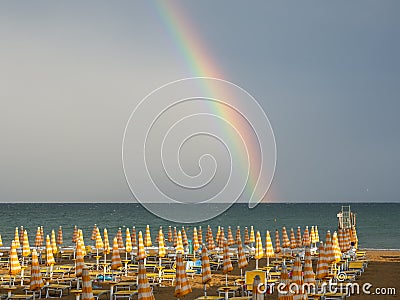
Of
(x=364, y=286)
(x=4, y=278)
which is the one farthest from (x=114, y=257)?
(x=364, y=286)

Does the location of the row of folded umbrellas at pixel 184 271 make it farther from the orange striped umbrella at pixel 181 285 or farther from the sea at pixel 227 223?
the sea at pixel 227 223

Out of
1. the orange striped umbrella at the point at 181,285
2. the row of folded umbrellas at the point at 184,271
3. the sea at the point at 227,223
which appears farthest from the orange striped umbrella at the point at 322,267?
the sea at the point at 227,223

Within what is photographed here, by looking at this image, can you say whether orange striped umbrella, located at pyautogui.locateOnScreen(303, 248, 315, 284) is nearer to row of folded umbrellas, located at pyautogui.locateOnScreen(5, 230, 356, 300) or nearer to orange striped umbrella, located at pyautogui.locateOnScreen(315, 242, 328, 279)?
row of folded umbrellas, located at pyautogui.locateOnScreen(5, 230, 356, 300)

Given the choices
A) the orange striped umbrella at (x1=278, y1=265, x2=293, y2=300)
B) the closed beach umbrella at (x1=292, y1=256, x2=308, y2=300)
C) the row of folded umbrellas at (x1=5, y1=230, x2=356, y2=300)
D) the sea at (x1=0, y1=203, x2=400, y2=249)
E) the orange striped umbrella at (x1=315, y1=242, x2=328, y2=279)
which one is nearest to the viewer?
the orange striped umbrella at (x1=278, y1=265, x2=293, y2=300)

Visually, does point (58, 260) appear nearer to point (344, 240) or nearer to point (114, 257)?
point (114, 257)

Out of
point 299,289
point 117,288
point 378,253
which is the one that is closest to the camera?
point 299,289

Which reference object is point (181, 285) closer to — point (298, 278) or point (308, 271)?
point (308, 271)

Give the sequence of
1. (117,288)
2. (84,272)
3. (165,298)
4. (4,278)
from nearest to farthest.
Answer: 1. (84,272)
2. (165,298)
3. (117,288)
4. (4,278)

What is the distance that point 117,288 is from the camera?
2025 centimetres

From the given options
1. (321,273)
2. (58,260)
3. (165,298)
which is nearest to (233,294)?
(165,298)

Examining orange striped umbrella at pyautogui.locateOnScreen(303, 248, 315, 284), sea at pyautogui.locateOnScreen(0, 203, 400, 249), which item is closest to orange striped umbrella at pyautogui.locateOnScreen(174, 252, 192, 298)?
orange striped umbrella at pyautogui.locateOnScreen(303, 248, 315, 284)

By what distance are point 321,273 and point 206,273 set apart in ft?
10.5

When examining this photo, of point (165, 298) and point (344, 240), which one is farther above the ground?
point (344, 240)

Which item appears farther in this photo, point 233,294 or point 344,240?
point 344,240
